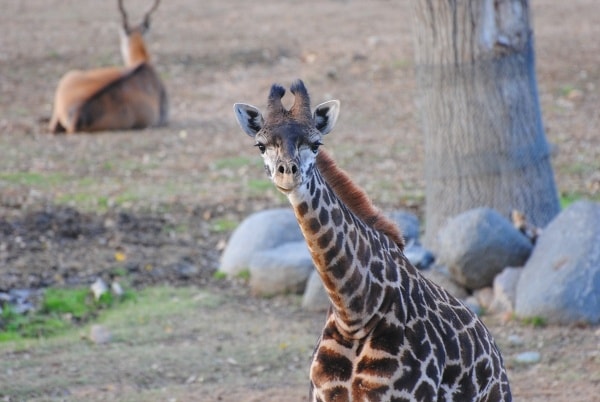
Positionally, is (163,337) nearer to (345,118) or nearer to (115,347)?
(115,347)

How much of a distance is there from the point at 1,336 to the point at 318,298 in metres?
2.55

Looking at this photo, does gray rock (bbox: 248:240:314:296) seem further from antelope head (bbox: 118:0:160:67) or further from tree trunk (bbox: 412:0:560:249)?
antelope head (bbox: 118:0:160:67)

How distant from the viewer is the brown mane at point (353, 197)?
17.4 ft

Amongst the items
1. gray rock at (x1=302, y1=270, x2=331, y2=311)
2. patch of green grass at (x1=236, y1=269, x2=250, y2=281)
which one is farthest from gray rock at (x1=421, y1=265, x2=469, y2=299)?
patch of green grass at (x1=236, y1=269, x2=250, y2=281)

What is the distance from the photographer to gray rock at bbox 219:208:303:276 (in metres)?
10.5

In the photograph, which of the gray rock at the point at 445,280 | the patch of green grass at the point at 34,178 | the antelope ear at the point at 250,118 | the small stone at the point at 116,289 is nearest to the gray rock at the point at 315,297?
the gray rock at the point at 445,280

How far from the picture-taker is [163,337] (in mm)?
8945

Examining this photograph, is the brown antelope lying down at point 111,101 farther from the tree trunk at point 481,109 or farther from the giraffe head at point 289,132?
the giraffe head at point 289,132

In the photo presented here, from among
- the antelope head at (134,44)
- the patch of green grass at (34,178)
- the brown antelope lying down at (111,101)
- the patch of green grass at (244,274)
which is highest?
the antelope head at (134,44)

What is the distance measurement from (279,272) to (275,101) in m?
5.00

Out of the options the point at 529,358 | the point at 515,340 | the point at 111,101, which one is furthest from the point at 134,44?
the point at 529,358

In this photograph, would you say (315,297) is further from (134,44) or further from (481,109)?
(134,44)

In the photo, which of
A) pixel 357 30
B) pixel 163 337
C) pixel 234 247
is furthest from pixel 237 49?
pixel 163 337

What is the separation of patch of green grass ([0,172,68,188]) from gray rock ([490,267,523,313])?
627cm
